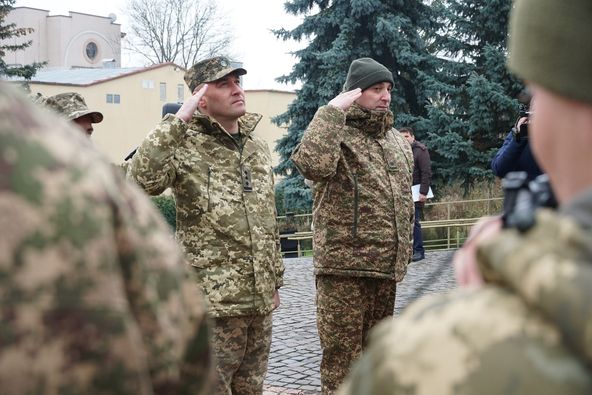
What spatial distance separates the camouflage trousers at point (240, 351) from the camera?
422 cm

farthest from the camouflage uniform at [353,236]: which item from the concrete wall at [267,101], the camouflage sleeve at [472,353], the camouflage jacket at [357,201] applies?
the concrete wall at [267,101]

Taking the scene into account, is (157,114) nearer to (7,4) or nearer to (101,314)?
(7,4)

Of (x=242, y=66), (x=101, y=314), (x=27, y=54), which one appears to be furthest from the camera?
(x=27, y=54)

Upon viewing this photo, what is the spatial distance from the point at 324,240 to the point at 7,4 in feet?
55.1

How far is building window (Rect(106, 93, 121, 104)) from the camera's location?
3456cm

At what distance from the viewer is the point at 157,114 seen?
36.3 m

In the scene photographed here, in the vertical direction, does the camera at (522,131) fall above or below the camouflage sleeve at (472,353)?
above

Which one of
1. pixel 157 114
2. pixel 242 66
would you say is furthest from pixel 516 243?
pixel 157 114

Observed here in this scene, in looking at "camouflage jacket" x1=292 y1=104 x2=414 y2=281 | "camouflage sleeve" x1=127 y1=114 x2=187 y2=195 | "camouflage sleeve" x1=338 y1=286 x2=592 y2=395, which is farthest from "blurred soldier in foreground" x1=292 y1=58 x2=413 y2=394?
"camouflage sleeve" x1=338 y1=286 x2=592 y2=395

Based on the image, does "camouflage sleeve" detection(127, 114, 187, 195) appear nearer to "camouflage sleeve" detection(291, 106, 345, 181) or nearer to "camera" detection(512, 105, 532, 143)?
"camouflage sleeve" detection(291, 106, 345, 181)

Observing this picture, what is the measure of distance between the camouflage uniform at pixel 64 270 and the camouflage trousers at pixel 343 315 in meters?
3.76

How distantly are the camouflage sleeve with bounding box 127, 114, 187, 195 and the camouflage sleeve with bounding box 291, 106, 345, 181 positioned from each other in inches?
31.9

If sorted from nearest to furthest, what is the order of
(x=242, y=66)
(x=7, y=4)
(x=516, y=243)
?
1. (x=516, y=243)
2. (x=242, y=66)
3. (x=7, y=4)

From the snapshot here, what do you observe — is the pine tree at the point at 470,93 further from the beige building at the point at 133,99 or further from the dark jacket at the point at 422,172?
the beige building at the point at 133,99
